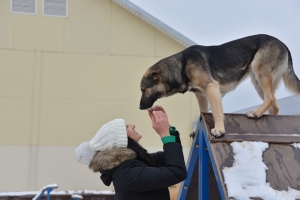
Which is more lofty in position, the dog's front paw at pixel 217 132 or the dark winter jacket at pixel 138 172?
the dog's front paw at pixel 217 132

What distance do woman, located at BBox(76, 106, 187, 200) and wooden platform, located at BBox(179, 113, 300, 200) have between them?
40cm

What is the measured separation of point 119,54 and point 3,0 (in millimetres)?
3891

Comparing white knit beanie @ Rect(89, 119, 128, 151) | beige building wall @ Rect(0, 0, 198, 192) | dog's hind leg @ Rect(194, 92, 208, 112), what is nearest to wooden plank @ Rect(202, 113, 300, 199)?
dog's hind leg @ Rect(194, 92, 208, 112)

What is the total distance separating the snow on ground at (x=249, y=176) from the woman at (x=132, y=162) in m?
0.37

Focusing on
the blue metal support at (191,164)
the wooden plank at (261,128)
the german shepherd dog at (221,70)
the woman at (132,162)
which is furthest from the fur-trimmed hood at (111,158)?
the german shepherd dog at (221,70)

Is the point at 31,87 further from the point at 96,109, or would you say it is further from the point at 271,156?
the point at 271,156

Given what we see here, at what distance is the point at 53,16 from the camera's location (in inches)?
519

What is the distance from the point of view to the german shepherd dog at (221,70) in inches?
168

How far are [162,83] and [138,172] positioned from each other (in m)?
1.49

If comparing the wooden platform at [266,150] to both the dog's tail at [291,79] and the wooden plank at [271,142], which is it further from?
the dog's tail at [291,79]

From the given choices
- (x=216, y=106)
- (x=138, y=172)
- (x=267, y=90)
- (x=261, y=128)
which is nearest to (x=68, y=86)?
(x=267, y=90)

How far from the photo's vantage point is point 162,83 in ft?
14.1

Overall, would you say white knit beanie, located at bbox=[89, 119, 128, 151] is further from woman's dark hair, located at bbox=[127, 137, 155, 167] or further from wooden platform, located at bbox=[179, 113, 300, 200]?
wooden platform, located at bbox=[179, 113, 300, 200]

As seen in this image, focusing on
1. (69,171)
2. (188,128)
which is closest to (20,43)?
(69,171)
